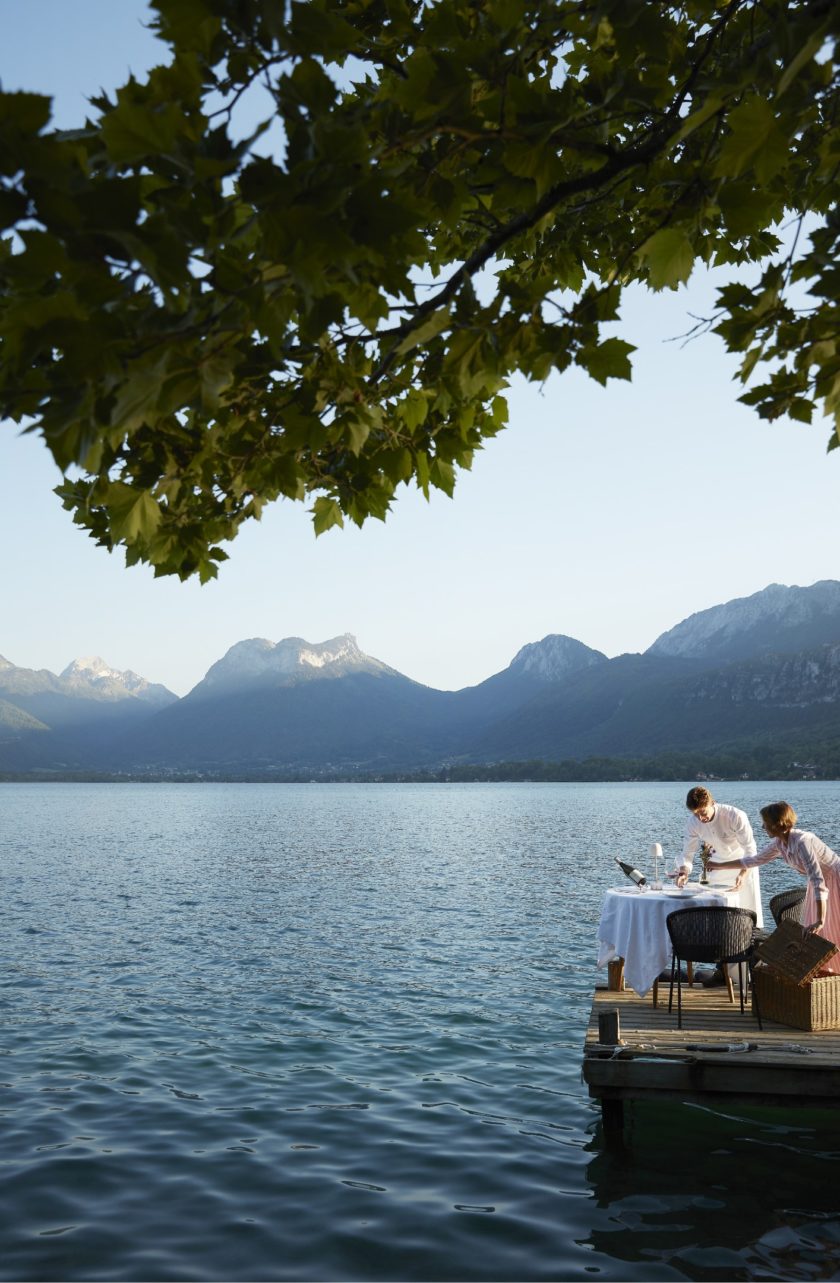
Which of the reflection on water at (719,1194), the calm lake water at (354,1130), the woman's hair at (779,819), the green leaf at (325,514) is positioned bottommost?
the calm lake water at (354,1130)

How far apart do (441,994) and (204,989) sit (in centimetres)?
435

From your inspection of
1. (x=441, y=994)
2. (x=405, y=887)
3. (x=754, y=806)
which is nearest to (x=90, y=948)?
(x=441, y=994)

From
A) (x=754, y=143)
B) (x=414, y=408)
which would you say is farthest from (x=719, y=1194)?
(x=754, y=143)

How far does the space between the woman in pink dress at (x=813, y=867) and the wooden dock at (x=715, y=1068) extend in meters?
1.09

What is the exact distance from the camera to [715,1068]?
922 cm

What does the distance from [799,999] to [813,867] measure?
1405 millimetres

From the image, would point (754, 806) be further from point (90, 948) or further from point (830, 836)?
point (90, 948)

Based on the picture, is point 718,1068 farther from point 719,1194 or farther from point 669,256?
point 669,256

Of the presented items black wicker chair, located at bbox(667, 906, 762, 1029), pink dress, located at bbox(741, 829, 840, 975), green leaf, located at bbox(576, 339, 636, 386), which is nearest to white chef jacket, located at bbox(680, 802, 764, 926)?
black wicker chair, located at bbox(667, 906, 762, 1029)

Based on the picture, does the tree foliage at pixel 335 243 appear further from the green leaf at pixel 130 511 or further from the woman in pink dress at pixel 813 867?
the woman in pink dress at pixel 813 867

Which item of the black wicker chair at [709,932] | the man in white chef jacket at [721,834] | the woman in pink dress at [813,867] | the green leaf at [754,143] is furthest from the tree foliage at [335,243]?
the man in white chef jacket at [721,834]

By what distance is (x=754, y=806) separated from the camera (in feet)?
348

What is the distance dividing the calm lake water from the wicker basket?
39.7 inches

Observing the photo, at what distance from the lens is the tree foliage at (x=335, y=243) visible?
252 cm
